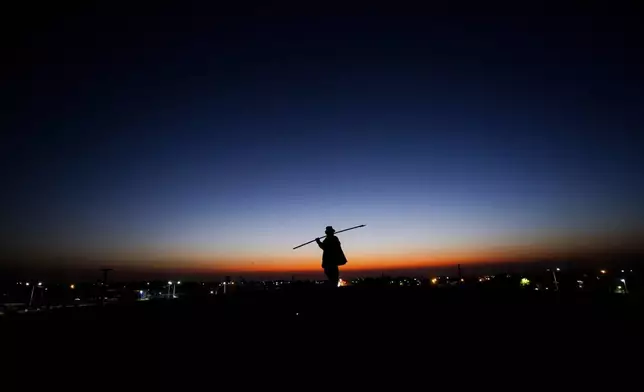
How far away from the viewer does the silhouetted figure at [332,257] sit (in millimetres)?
15195

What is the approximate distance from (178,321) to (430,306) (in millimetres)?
7654

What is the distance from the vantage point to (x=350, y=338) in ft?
25.3

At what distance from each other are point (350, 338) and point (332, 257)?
7495 mm

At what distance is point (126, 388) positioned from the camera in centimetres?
533

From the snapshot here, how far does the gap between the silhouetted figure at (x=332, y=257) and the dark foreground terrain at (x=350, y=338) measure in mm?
3959

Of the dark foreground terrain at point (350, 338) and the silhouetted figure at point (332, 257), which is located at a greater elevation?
the silhouetted figure at point (332, 257)

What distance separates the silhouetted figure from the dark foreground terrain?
3.96 metres

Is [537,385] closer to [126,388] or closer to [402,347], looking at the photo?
[402,347]

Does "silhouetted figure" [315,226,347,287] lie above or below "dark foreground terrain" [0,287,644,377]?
above

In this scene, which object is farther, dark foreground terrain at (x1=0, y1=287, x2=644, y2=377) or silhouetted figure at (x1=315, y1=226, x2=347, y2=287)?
silhouetted figure at (x1=315, y1=226, x2=347, y2=287)

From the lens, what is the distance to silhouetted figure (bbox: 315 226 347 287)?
49.9ft

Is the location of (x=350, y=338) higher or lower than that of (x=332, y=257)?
lower

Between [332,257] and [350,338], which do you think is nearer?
[350,338]

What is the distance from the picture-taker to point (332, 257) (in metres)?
15.2
